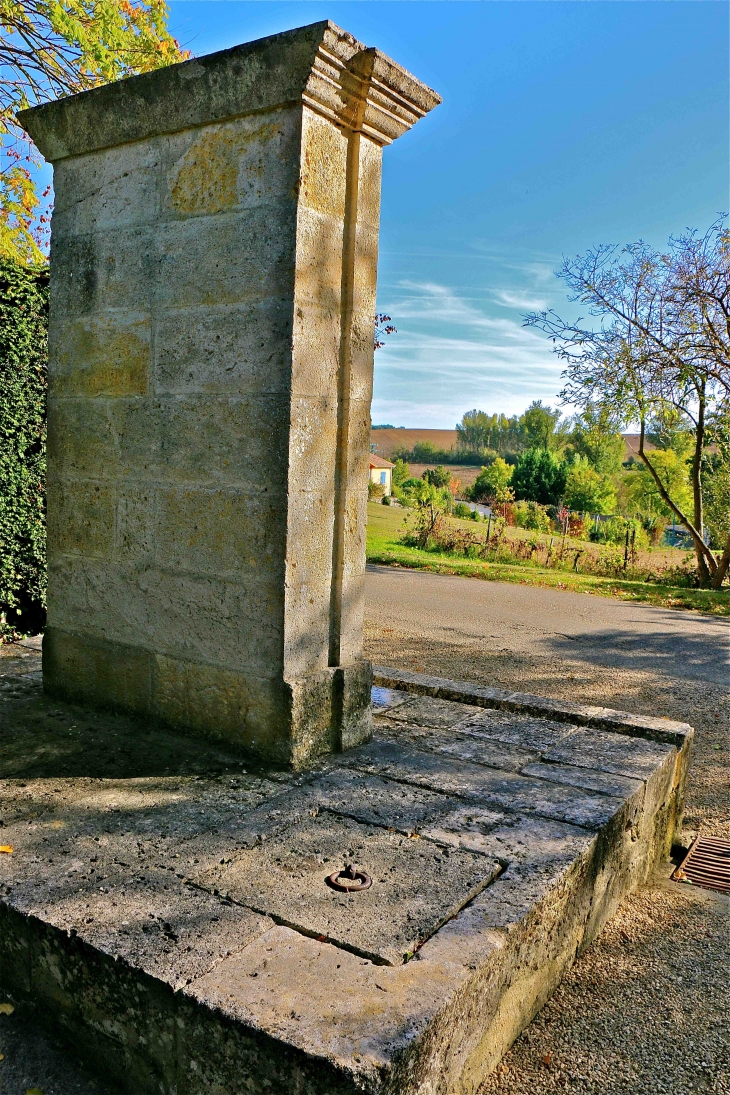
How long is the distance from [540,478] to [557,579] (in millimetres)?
27275

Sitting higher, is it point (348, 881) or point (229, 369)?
point (229, 369)

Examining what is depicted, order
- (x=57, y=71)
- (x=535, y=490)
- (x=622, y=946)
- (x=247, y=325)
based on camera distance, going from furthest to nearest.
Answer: (x=535, y=490)
(x=57, y=71)
(x=247, y=325)
(x=622, y=946)

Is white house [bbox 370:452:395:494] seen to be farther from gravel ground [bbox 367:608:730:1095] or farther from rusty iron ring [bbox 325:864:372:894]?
rusty iron ring [bbox 325:864:372:894]

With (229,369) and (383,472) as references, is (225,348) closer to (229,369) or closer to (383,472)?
(229,369)

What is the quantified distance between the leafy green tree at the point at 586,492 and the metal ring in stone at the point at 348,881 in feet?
128

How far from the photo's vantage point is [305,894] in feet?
7.74

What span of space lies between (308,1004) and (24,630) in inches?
217

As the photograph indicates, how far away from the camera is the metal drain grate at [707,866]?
142 inches

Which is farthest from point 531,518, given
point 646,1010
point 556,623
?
point 646,1010

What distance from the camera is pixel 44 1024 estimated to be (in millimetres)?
2238

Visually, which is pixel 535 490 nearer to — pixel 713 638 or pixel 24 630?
pixel 713 638

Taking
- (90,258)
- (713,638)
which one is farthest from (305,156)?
(713,638)

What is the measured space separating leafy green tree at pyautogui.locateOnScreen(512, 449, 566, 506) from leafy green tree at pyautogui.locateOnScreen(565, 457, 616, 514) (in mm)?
445

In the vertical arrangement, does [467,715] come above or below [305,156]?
below
